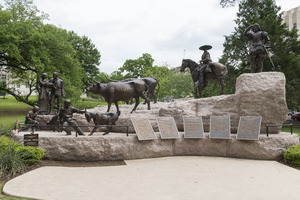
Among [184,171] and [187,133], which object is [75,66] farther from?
[184,171]

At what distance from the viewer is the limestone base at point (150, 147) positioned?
7066mm

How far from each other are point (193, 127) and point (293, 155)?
3.27m

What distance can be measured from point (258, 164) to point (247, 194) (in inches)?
112

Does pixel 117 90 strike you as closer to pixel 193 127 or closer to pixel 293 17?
pixel 193 127

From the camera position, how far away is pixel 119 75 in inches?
1474

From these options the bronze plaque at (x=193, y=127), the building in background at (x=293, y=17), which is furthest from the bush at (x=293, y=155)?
the building in background at (x=293, y=17)

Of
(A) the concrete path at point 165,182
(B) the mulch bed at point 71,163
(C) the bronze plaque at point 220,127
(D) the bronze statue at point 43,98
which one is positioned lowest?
(B) the mulch bed at point 71,163

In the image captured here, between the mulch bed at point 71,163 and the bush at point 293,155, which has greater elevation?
the bush at point 293,155

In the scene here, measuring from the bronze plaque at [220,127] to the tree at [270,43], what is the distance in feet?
38.7

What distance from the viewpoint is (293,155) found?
6.68 meters

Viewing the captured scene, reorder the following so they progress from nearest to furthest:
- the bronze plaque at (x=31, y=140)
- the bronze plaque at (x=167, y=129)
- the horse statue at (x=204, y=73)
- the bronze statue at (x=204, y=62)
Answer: the bronze plaque at (x=31, y=140), the bronze plaque at (x=167, y=129), the horse statue at (x=204, y=73), the bronze statue at (x=204, y=62)

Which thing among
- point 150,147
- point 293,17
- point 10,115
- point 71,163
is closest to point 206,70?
point 150,147

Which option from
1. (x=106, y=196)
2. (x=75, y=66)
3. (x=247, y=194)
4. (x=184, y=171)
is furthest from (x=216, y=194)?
(x=75, y=66)

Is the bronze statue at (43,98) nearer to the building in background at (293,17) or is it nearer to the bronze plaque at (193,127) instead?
the bronze plaque at (193,127)
